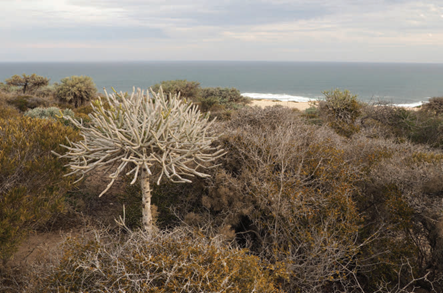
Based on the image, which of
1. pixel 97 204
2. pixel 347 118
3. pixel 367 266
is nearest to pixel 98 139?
pixel 97 204

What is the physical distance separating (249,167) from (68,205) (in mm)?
4122

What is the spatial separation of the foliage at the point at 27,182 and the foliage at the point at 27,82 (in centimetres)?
2961

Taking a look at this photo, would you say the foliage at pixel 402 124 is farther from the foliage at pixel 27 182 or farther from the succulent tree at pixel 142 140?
the foliage at pixel 27 182

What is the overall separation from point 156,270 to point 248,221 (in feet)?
9.99

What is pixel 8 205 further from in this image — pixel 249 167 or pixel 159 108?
pixel 249 167

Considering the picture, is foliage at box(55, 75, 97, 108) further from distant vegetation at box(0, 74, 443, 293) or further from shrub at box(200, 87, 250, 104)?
distant vegetation at box(0, 74, 443, 293)

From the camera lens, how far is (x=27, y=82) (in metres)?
30.2

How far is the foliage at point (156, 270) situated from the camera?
305 centimetres

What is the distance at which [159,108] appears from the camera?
451cm

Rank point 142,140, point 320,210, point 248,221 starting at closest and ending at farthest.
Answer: point 142,140 → point 320,210 → point 248,221

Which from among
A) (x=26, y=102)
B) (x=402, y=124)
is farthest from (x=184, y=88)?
(x=402, y=124)

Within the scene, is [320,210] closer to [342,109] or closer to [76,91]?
[342,109]

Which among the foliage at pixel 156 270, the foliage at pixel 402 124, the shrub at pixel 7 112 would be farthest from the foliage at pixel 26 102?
the foliage at pixel 402 124

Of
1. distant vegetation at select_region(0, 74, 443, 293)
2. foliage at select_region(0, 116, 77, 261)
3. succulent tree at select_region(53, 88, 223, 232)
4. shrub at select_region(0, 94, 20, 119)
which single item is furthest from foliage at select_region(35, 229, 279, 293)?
shrub at select_region(0, 94, 20, 119)
